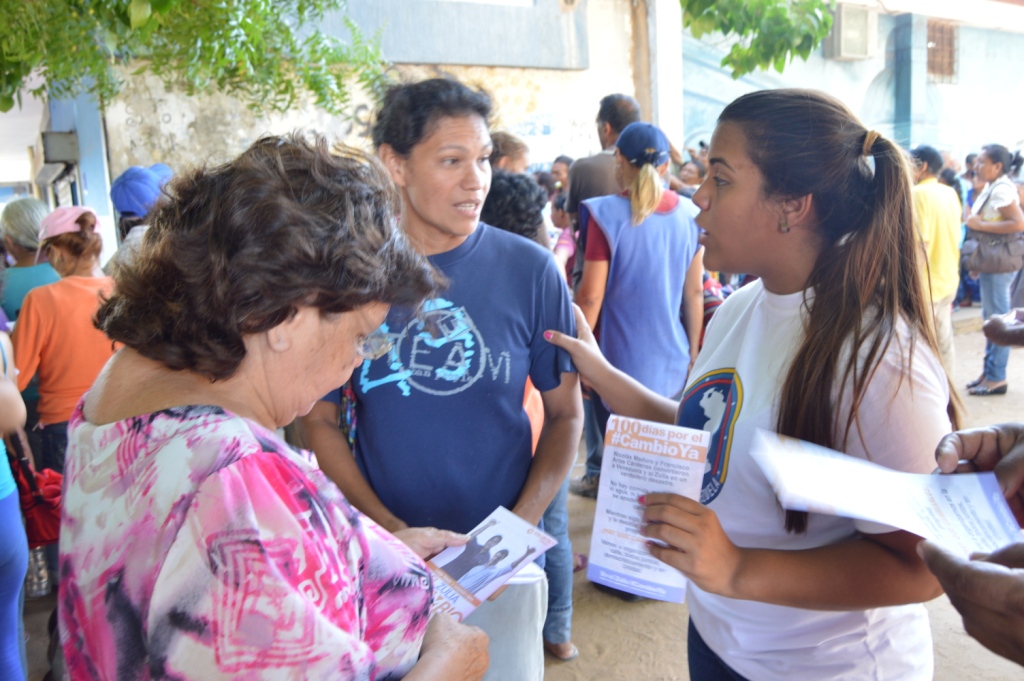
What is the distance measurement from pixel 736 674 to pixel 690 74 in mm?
11640

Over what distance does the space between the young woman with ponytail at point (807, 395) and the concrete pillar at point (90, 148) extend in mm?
7219

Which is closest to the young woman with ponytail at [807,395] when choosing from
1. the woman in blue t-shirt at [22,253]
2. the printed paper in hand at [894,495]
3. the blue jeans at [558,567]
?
the printed paper in hand at [894,495]

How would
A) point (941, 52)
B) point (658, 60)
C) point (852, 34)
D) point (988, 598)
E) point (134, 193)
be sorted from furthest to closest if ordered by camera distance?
→ point (941, 52) → point (852, 34) → point (658, 60) → point (134, 193) → point (988, 598)

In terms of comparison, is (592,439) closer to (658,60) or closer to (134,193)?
(134,193)

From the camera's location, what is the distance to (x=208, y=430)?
3.11 ft

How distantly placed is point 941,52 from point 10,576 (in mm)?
17022

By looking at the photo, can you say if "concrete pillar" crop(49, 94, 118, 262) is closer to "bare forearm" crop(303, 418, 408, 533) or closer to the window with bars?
"bare forearm" crop(303, 418, 408, 533)

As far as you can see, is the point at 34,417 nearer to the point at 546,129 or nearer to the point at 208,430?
the point at 208,430

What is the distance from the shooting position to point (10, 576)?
2324 millimetres

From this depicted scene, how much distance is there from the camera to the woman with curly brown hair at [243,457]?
2.90ft

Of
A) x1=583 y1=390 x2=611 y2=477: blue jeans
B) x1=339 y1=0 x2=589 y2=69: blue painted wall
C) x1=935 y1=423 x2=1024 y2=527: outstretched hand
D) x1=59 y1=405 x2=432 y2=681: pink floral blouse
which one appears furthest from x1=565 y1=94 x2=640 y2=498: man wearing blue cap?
x1=339 y1=0 x2=589 y2=69: blue painted wall

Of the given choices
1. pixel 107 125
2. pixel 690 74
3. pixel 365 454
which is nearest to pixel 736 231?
pixel 365 454

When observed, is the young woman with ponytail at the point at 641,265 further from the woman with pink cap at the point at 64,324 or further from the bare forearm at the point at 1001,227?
the bare forearm at the point at 1001,227

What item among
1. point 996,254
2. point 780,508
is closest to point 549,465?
point 780,508
